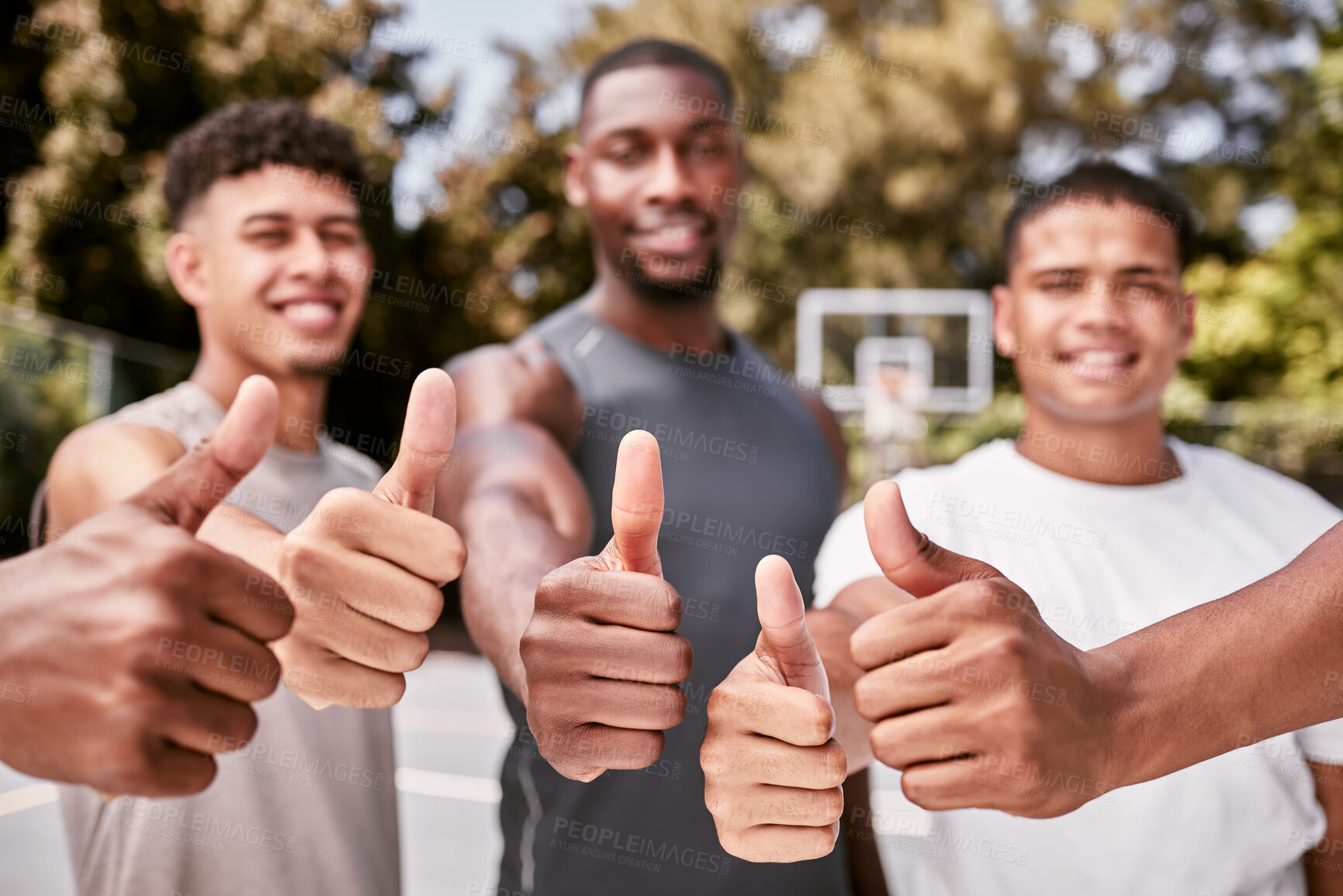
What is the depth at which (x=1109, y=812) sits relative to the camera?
1301 millimetres

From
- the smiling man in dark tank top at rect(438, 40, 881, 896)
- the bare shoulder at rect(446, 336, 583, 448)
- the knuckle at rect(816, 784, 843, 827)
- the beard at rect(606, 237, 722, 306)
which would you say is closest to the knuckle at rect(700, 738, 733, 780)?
the knuckle at rect(816, 784, 843, 827)

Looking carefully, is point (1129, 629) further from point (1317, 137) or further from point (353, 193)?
point (1317, 137)

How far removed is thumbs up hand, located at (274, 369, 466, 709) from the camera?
98cm

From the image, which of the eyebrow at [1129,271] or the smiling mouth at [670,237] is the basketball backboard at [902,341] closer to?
the smiling mouth at [670,237]

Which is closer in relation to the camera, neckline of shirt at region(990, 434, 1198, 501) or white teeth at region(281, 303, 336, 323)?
neckline of shirt at region(990, 434, 1198, 501)

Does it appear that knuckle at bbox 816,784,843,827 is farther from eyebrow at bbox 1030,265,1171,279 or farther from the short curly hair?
the short curly hair

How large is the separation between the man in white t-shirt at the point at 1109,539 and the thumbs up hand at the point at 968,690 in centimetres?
21

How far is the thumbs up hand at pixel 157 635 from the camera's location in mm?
956

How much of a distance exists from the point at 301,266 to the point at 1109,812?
1.67 meters

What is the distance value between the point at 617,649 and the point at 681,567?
80 cm

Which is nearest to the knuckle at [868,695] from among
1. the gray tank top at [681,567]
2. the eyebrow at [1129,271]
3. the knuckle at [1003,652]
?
the knuckle at [1003,652]

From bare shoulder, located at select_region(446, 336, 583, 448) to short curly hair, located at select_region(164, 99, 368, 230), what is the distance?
0.51m

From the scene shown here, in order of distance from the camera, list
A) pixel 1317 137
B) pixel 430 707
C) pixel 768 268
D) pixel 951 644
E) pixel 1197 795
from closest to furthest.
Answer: pixel 951 644 < pixel 1197 795 < pixel 430 707 < pixel 1317 137 < pixel 768 268

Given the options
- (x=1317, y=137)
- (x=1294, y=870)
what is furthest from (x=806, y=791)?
(x=1317, y=137)
